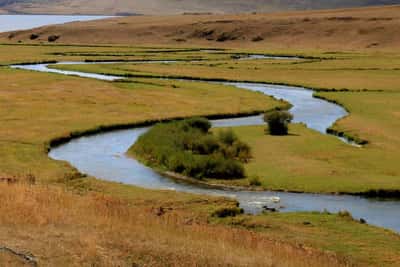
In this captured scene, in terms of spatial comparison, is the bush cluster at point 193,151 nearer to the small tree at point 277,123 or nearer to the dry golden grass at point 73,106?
the small tree at point 277,123

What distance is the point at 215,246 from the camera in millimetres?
17281

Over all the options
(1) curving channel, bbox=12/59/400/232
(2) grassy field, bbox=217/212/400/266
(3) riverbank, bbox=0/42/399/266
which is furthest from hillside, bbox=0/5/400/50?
(2) grassy field, bbox=217/212/400/266

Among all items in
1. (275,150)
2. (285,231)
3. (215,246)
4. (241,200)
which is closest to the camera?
(215,246)

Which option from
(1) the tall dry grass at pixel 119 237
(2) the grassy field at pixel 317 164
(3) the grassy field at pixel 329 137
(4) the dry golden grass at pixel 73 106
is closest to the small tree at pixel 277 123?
(2) the grassy field at pixel 317 164

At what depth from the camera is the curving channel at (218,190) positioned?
2720 centimetres

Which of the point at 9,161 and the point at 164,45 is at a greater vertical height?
the point at 164,45

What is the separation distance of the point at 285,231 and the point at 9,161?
611 inches

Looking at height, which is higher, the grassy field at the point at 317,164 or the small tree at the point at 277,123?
the small tree at the point at 277,123

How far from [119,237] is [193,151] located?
67.1 ft

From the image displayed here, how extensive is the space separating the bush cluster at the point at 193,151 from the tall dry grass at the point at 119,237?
30.5ft

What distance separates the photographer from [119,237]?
1656 centimetres

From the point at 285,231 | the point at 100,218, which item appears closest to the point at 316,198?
the point at 285,231

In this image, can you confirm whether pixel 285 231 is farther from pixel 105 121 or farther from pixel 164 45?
pixel 164 45

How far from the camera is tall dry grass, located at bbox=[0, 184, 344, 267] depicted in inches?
584
